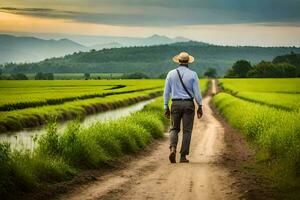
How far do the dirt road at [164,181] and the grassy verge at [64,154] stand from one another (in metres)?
0.72

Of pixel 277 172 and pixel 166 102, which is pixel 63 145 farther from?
pixel 277 172

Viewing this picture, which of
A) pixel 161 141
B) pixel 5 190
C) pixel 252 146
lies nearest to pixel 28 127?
pixel 161 141

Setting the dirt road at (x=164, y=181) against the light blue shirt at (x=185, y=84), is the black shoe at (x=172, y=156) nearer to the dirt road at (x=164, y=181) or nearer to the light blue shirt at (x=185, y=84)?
the dirt road at (x=164, y=181)

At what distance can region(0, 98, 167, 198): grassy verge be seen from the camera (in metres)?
9.84

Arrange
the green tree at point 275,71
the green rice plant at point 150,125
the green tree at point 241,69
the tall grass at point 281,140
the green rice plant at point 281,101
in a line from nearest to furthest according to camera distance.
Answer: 1. the tall grass at point 281,140
2. the green rice plant at point 150,125
3. the green rice plant at point 281,101
4. the green tree at point 275,71
5. the green tree at point 241,69

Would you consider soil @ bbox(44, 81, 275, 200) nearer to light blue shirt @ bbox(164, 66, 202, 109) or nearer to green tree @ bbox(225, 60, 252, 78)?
light blue shirt @ bbox(164, 66, 202, 109)

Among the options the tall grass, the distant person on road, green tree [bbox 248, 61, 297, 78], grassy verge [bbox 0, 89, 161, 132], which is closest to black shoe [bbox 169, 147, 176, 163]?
the distant person on road

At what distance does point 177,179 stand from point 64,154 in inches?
121

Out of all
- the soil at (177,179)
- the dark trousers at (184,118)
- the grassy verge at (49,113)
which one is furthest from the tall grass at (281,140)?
the grassy verge at (49,113)

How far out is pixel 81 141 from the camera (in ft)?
43.8

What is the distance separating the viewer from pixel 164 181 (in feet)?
36.3

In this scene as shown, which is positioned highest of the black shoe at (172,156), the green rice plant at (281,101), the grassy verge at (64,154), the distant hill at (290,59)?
the distant hill at (290,59)

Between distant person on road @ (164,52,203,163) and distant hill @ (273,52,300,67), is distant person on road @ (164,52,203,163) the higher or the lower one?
the lower one

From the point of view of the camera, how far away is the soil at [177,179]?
31.8 ft
